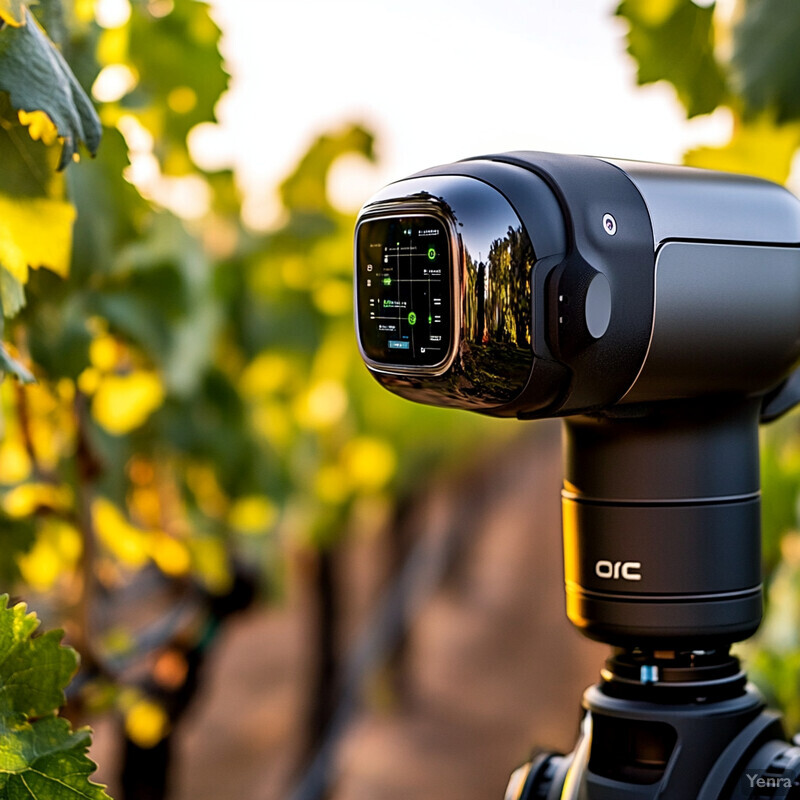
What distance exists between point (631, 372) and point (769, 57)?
52 centimetres

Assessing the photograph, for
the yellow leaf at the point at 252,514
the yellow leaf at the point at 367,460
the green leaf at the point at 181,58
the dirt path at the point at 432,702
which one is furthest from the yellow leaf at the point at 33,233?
the yellow leaf at the point at 367,460

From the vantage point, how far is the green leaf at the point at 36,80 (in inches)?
21.9

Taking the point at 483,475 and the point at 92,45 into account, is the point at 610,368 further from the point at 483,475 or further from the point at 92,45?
the point at 483,475

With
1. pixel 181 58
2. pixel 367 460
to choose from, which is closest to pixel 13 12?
pixel 181 58

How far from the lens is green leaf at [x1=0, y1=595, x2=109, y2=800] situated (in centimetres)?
54

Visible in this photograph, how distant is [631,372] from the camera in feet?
2.02

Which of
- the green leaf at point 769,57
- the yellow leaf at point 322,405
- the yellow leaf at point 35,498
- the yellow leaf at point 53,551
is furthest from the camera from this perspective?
the yellow leaf at point 322,405

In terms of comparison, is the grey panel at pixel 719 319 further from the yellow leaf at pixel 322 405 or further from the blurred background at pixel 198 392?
the yellow leaf at pixel 322 405

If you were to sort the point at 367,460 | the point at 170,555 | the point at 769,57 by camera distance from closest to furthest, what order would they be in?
1. the point at 769,57
2. the point at 170,555
3. the point at 367,460

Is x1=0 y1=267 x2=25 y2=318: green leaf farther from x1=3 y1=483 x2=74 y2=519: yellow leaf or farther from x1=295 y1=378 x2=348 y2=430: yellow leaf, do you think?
x1=295 y1=378 x2=348 y2=430: yellow leaf

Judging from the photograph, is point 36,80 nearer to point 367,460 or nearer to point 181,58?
point 181,58

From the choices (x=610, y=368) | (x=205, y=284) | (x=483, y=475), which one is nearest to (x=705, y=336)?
(x=610, y=368)

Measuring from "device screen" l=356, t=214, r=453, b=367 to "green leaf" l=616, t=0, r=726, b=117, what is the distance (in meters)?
0.58

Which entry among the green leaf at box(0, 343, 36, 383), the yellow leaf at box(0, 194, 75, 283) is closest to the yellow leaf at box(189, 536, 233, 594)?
the yellow leaf at box(0, 194, 75, 283)
